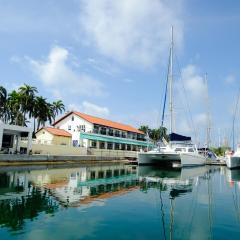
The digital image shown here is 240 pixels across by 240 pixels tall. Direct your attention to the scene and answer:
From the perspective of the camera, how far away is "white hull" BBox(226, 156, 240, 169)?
47281 mm

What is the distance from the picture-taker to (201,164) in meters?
53.8

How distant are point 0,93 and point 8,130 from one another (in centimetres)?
3041

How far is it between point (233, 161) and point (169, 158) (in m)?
10.4

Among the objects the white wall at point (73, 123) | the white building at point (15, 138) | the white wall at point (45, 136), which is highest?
the white wall at point (73, 123)

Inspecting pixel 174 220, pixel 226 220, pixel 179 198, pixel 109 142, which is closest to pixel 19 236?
pixel 174 220

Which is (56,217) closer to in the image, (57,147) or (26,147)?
(26,147)

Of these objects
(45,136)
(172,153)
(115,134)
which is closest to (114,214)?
(172,153)

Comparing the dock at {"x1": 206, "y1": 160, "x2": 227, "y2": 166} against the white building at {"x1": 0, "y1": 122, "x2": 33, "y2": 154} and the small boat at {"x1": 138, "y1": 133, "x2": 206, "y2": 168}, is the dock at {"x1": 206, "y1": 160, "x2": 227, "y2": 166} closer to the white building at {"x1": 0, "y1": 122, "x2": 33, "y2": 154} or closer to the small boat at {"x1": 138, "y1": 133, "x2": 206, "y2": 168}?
the small boat at {"x1": 138, "y1": 133, "x2": 206, "y2": 168}

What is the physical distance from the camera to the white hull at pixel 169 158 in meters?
44.2

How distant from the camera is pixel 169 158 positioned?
4544 cm

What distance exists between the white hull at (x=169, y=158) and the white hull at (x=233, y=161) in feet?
15.7

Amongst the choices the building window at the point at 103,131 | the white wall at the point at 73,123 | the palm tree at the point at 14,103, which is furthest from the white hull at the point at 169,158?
the palm tree at the point at 14,103

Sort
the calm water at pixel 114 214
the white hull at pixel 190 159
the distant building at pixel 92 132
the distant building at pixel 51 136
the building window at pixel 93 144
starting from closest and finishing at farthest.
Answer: the calm water at pixel 114 214, the white hull at pixel 190 159, the distant building at pixel 51 136, the distant building at pixel 92 132, the building window at pixel 93 144

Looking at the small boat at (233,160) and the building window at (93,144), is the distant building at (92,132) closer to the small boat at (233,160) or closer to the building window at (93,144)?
the building window at (93,144)
